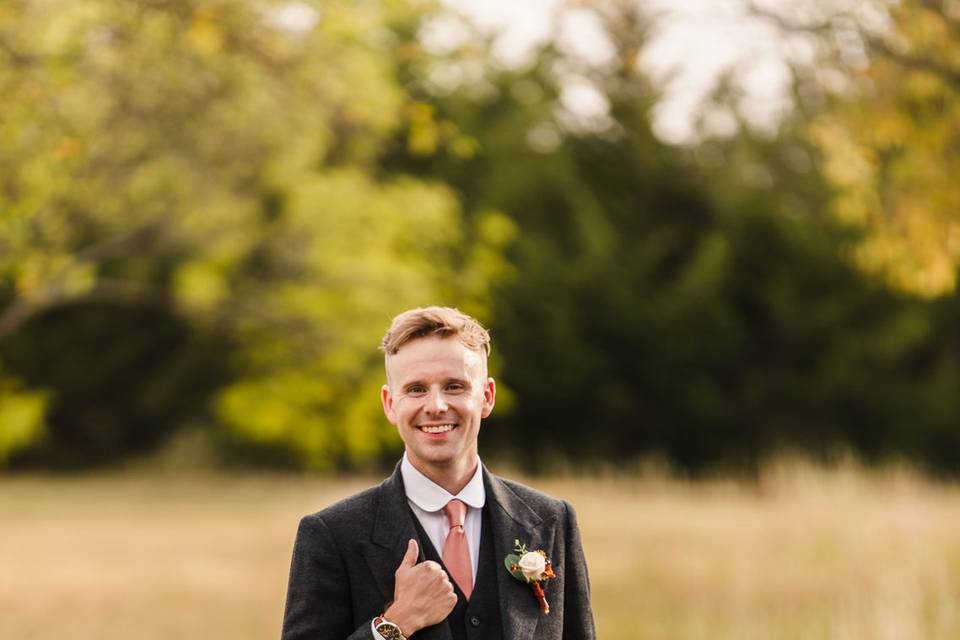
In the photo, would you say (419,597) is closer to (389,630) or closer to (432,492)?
(389,630)

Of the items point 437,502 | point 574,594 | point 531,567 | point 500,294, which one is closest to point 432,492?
point 437,502

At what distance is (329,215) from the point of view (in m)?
17.9

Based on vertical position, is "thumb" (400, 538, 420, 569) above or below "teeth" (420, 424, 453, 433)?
below

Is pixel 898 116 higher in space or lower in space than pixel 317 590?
higher

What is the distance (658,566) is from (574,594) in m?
9.04

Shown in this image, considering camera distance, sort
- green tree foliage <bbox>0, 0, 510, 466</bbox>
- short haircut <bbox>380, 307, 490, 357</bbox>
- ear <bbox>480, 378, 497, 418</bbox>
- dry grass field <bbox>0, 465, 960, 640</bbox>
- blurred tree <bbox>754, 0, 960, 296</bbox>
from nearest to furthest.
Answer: short haircut <bbox>380, 307, 490, 357</bbox>, ear <bbox>480, 378, 497, 418</bbox>, blurred tree <bbox>754, 0, 960, 296</bbox>, green tree foliage <bbox>0, 0, 510, 466</bbox>, dry grass field <bbox>0, 465, 960, 640</bbox>

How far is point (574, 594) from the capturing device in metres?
2.38

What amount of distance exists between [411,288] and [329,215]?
1655mm

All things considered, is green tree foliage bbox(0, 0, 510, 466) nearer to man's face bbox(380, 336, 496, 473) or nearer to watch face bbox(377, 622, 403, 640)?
man's face bbox(380, 336, 496, 473)

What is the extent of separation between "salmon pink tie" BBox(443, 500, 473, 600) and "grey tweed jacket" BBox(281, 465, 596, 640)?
0.06 m

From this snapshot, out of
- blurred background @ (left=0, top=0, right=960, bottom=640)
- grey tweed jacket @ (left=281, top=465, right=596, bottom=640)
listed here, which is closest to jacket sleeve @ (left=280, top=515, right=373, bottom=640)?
grey tweed jacket @ (left=281, top=465, right=596, bottom=640)

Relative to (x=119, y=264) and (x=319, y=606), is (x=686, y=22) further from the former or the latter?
(x=119, y=264)

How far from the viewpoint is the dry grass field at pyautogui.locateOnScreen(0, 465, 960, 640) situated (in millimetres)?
8469

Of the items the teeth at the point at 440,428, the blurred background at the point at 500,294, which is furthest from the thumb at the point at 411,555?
the blurred background at the point at 500,294
